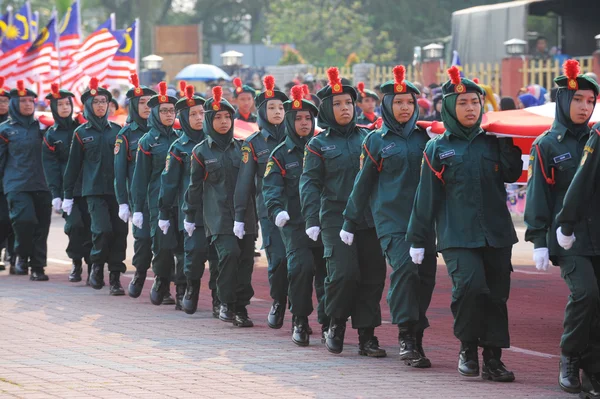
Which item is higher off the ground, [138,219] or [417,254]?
[417,254]

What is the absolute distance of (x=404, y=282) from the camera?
10.1 m

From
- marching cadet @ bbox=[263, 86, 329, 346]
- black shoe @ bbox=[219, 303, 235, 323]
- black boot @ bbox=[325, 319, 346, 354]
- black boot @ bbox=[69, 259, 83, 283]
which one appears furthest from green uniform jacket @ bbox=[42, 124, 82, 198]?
black boot @ bbox=[325, 319, 346, 354]

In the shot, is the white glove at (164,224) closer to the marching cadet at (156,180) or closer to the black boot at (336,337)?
the marching cadet at (156,180)

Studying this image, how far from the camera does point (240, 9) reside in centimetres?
7006

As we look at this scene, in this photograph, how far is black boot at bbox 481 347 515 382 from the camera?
9.38 m

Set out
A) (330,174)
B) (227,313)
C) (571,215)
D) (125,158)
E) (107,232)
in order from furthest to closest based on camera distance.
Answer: (107,232) → (125,158) → (227,313) → (330,174) → (571,215)

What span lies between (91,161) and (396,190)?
19.7ft

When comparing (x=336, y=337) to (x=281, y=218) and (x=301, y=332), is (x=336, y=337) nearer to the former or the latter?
(x=301, y=332)

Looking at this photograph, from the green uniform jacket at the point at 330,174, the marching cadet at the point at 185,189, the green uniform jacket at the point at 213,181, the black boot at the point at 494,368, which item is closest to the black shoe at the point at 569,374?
the black boot at the point at 494,368

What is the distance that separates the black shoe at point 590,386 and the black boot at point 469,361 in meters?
0.87

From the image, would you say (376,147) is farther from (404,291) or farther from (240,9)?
(240,9)

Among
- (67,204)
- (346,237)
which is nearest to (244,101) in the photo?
(67,204)

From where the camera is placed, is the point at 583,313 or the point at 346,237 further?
the point at 346,237

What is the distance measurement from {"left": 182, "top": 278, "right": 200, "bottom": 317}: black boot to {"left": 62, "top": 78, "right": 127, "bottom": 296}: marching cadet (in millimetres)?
2011
